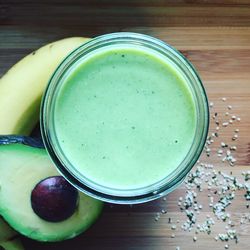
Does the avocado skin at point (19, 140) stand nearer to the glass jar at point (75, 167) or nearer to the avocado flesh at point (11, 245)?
the glass jar at point (75, 167)

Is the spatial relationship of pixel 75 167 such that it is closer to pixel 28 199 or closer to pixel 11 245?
pixel 28 199

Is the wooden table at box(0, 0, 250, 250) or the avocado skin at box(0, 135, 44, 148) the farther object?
the wooden table at box(0, 0, 250, 250)

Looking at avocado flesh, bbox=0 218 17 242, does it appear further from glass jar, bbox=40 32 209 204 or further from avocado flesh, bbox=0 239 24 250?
glass jar, bbox=40 32 209 204

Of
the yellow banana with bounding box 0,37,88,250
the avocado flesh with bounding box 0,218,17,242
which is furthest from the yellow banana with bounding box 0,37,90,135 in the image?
the avocado flesh with bounding box 0,218,17,242

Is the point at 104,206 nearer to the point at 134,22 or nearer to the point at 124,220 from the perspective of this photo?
the point at 124,220

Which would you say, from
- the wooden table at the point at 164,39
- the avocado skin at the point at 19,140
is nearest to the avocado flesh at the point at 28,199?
the avocado skin at the point at 19,140

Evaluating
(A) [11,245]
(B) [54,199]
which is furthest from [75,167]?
(A) [11,245]
